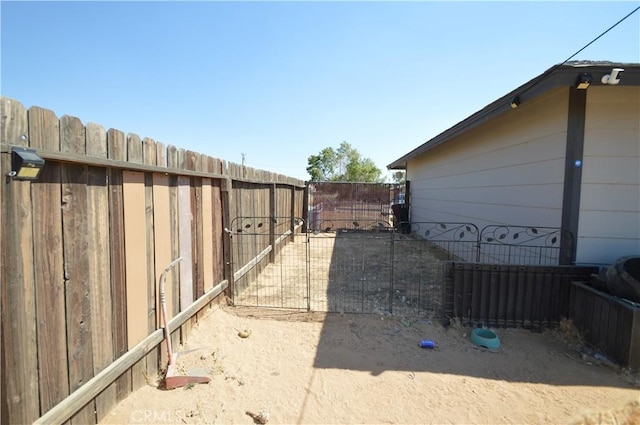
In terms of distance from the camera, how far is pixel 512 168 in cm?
511

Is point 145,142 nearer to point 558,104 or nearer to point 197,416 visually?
point 197,416

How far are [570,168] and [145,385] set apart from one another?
5.03 m

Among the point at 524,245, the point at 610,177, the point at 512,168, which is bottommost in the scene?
the point at 524,245

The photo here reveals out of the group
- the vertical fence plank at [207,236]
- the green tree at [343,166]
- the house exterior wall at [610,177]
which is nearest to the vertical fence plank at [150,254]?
the vertical fence plank at [207,236]

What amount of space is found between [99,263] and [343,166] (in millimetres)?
37111

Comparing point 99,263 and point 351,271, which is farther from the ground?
point 99,263

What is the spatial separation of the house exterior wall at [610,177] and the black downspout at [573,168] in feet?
0.18

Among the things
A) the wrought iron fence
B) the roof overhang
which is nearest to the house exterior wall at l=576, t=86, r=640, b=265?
the wrought iron fence

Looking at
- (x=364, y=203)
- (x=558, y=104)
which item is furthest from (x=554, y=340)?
(x=364, y=203)

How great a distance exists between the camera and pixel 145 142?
2566 mm

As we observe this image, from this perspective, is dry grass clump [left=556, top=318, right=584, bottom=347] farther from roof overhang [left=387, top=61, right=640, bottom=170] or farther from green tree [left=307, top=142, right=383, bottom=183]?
green tree [left=307, top=142, right=383, bottom=183]

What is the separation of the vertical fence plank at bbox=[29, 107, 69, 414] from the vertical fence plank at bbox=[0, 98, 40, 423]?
42 millimetres

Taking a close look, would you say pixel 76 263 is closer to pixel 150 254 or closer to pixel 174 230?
pixel 150 254

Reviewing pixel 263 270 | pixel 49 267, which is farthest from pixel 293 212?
pixel 49 267
